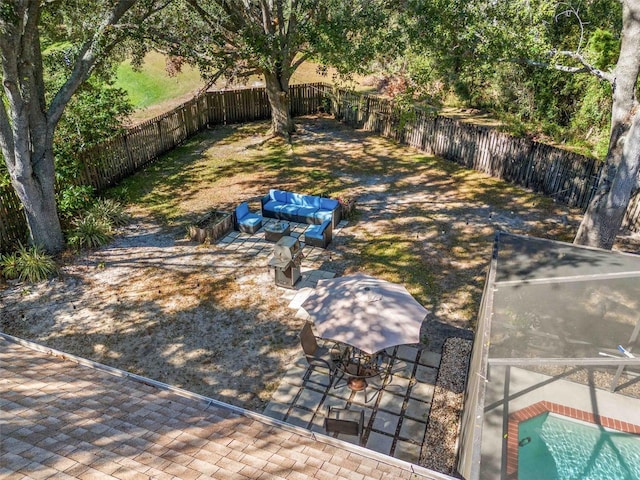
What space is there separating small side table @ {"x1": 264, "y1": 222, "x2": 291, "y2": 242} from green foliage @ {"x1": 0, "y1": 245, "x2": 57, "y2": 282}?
556 centimetres

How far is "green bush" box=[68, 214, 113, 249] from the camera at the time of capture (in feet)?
41.8

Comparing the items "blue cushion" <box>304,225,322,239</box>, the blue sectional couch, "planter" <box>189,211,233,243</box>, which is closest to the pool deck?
"blue cushion" <box>304,225,322,239</box>

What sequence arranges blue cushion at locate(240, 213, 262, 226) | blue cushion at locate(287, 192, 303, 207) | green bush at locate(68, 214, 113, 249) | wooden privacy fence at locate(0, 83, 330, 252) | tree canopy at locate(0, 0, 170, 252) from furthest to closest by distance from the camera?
1. blue cushion at locate(287, 192, 303, 207)
2. blue cushion at locate(240, 213, 262, 226)
3. green bush at locate(68, 214, 113, 249)
4. wooden privacy fence at locate(0, 83, 330, 252)
5. tree canopy at locate(0, 0, 170, 252)

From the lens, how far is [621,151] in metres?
11.3

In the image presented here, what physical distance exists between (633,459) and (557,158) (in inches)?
435

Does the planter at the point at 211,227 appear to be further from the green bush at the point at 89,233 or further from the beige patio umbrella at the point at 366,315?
the beige patio umbrella at the point at 366,315

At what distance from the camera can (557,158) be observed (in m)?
15.2

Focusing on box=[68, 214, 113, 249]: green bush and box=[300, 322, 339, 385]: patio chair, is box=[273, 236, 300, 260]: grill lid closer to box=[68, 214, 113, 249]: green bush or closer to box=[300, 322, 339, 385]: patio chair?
box=[300, 322, 339, 385]: patio chair

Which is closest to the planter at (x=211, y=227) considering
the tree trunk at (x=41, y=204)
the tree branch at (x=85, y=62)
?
the tree trunk at (x=41, y=204)

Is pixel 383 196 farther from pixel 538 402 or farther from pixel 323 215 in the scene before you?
pixel 538 402

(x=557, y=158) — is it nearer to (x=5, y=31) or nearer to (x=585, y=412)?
(x=585, y=412)

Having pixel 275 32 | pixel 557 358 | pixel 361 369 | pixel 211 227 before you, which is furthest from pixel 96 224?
pixel 557 358

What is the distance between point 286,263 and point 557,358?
6441 millimetres

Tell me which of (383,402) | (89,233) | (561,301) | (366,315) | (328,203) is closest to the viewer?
(561,301)
